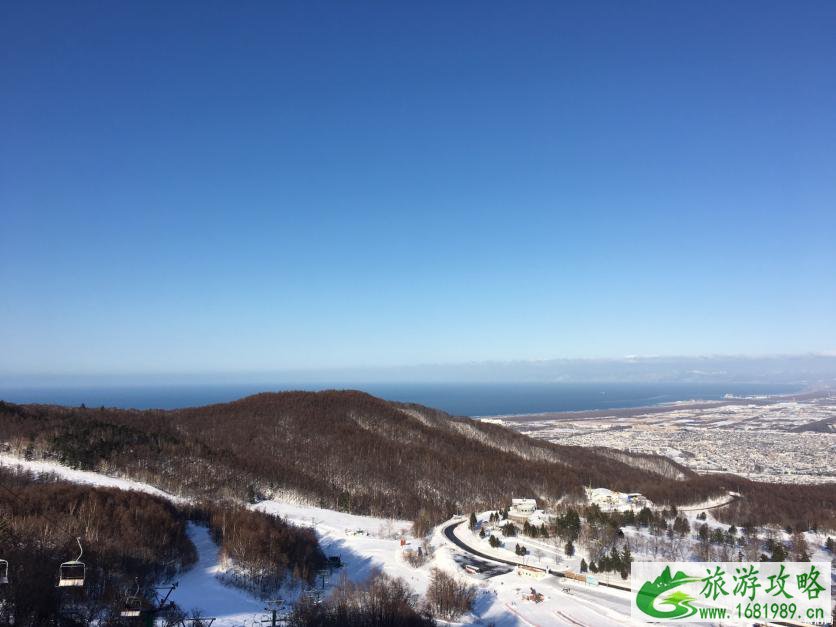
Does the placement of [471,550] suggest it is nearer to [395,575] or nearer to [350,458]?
[395,575]

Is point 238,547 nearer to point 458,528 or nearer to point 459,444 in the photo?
point 458,528

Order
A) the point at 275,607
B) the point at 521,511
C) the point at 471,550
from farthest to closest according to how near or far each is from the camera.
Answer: the point at 521,511 → the point at 471,550 → the point at 275,607

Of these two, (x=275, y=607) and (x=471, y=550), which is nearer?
(x=275, y=607)

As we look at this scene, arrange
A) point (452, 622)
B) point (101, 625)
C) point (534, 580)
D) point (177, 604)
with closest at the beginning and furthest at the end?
point (101, 625), point (177, 604), point (452, 622), point (534, 580)

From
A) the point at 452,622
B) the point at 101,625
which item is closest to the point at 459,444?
the point at 452,622

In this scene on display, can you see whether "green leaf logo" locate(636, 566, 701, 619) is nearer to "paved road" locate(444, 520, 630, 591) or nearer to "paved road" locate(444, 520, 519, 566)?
"paved road" locate(444, 520, 630, 591)

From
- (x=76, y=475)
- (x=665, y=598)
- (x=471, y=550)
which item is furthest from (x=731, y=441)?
(x=76, y=475)

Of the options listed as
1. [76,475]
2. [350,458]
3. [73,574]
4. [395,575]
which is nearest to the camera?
[73,574]

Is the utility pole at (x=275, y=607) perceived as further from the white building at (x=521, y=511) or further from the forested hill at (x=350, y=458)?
the white building at (x=521, y=511)
